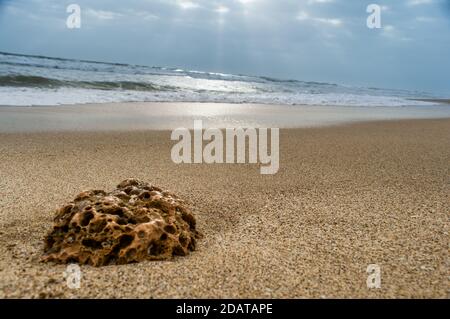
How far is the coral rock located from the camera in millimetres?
2260

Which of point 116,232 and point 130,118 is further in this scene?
point 130,118

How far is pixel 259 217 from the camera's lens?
3150mm

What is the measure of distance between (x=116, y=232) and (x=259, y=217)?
123 centimetres

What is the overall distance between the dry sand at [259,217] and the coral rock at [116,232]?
0.09 metres

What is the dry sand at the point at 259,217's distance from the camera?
2.07 metres

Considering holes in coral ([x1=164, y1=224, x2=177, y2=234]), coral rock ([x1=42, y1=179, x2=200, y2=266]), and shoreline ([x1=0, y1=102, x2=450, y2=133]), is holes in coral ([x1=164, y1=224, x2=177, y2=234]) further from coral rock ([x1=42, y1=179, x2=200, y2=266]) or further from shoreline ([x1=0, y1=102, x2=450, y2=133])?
shoreline ([x1=0, y1=102, x2=450, y2=133])

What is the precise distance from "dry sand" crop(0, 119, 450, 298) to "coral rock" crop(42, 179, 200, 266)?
9 centimetres

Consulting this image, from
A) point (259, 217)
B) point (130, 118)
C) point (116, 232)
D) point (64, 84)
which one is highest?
point (64, 84)

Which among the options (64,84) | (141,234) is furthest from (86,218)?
(64,84)

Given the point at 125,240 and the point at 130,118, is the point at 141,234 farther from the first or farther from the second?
the point at 130,118

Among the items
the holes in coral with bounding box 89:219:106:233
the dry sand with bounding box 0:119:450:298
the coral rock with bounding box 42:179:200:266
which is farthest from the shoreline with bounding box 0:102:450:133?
the holes in coral with bounding box 89:219:106:233

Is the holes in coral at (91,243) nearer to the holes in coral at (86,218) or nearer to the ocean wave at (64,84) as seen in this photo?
the holes in coral at (86,218)

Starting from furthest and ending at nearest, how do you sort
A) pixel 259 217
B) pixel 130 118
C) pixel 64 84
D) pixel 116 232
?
1. pixel 64 84
2. pixel 130 118
3. pixel 259 217
4. pixel 116 232

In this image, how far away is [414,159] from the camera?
545cm
